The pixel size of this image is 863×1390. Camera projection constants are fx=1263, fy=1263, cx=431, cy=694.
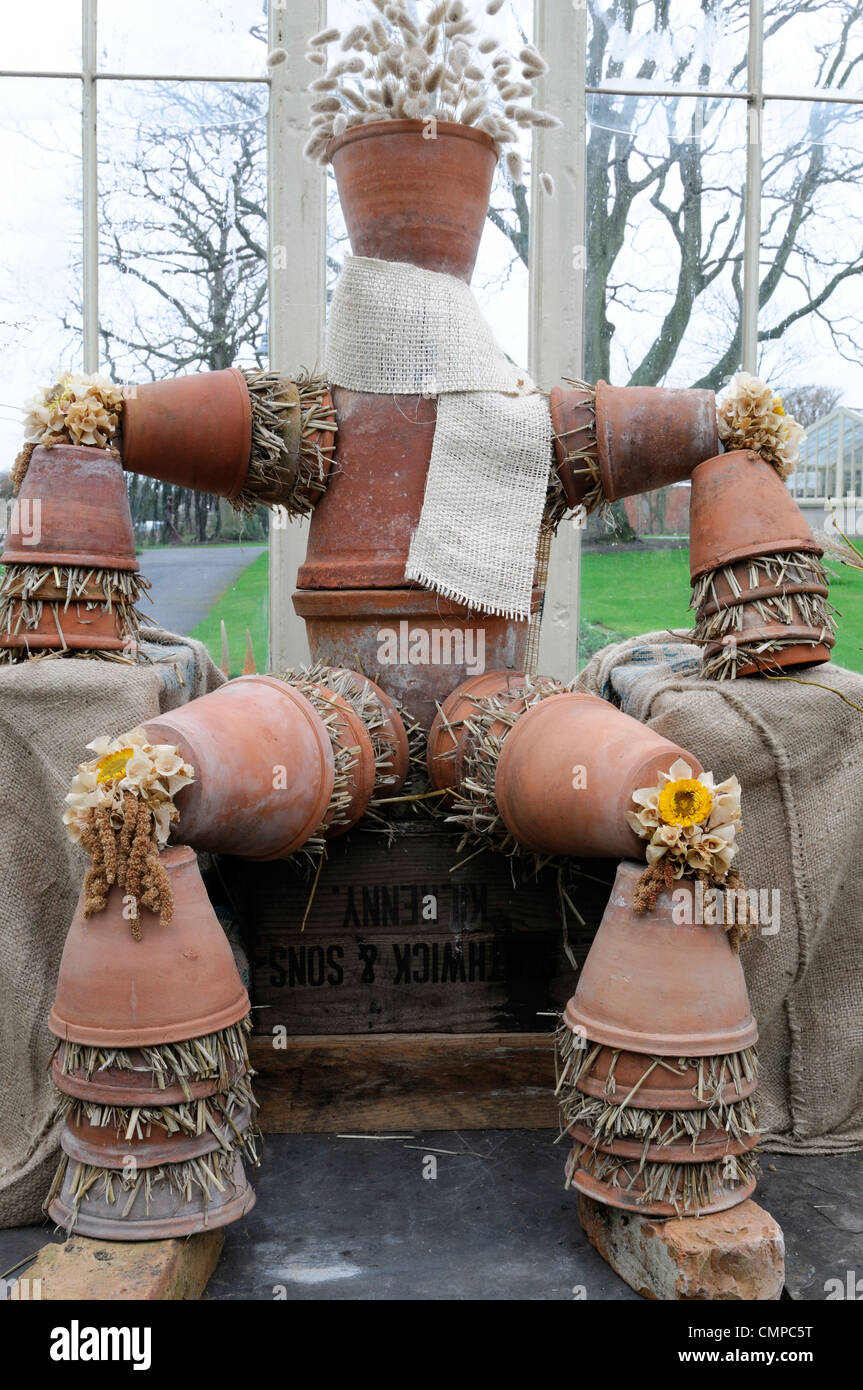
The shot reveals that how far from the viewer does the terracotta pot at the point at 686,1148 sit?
1.64 metres

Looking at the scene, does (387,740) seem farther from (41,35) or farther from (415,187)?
(41,35)

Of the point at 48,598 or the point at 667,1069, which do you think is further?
the point at 48,598

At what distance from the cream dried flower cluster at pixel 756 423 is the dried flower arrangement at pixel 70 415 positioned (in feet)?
3.58

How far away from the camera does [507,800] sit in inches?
77.6

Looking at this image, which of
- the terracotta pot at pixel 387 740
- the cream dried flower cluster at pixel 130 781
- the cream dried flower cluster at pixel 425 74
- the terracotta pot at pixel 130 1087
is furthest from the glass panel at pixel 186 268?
the terracotta pot at pixel 130 1087

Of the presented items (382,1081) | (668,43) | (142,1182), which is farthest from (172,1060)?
(668,43)

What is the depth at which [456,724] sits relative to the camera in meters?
2.20

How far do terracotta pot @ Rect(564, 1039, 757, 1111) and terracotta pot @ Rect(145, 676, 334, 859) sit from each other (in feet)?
1.85

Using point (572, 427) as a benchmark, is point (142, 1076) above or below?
below

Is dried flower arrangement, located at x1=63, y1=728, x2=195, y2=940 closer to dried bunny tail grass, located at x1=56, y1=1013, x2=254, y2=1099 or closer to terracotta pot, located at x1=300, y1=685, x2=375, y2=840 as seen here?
dried bunny tail grass, located at x1=56, y1=1013, x2=254, y2=1099

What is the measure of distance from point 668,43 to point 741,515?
1.78 meters

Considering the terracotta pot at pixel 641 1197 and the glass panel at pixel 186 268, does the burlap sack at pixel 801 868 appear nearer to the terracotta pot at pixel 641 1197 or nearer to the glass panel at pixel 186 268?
the terracotta pot at pixel 641 1197

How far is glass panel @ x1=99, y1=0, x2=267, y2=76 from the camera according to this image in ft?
10.6

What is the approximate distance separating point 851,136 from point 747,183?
1.06 feet
